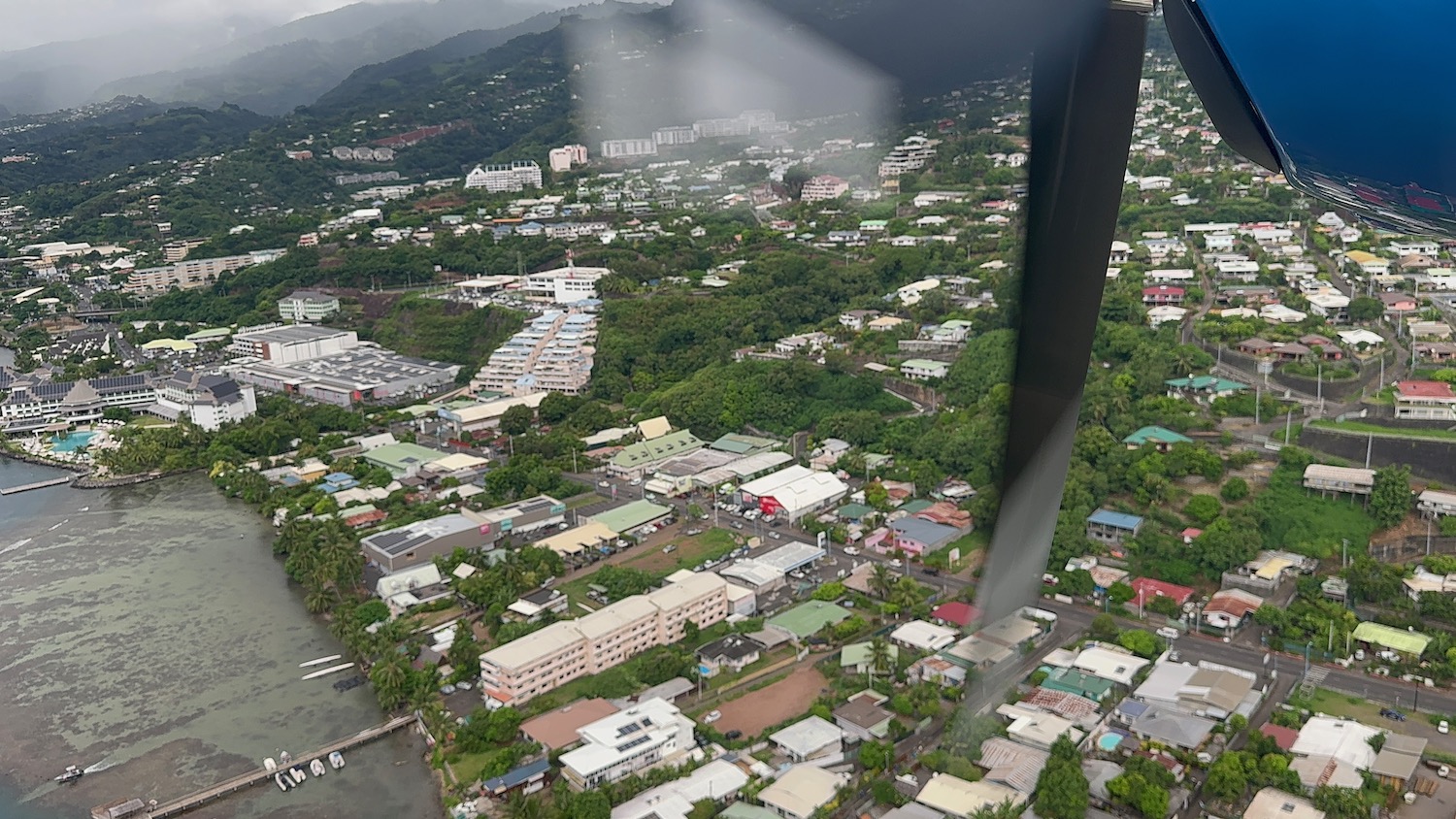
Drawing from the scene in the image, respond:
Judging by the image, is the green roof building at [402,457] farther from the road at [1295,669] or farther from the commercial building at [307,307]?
the commercial building at [307,307]

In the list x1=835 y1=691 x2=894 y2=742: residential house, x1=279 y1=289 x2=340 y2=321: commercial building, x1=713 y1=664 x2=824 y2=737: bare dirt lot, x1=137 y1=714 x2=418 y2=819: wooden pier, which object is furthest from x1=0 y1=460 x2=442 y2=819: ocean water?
x1=279 y1=289 x2=340 y2=321: commercial building

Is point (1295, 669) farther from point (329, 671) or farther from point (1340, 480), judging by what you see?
point (329, 671)

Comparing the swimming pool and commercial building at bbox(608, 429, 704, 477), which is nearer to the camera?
commercial building at bbox(608, 429, 704, 477)

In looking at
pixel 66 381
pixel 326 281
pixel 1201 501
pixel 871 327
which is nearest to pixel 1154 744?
pixel 1201 501

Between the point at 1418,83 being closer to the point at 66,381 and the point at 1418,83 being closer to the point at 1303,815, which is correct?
the point at 1303,815

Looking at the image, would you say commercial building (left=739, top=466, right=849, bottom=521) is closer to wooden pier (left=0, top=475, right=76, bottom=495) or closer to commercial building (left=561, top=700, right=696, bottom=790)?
commercial building (left=561, top=700, right=696, bottom=790)
